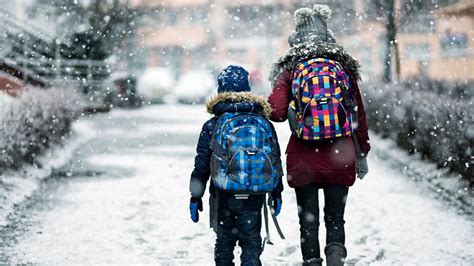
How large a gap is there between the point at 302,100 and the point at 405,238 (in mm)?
2709

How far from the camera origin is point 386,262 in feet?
18.3

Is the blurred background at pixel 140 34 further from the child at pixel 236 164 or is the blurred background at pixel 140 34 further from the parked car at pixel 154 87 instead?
the child at pixel 236 164

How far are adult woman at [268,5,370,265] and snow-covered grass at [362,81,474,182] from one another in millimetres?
3925

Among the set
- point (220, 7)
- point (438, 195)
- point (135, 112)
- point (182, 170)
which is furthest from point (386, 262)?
point (220, 7)

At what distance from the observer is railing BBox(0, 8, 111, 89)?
20.2m

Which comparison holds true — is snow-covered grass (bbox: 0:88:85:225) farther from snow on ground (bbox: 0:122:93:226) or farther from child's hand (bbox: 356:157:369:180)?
child's hand (bbox: 356:157:369:180)

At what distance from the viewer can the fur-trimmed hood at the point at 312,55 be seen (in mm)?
4328

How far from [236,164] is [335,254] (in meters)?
0.92

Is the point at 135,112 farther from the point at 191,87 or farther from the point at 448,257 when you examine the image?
the point at 448,257

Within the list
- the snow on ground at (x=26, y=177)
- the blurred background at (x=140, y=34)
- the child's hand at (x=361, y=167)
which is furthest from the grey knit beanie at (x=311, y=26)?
the blurred background at (x=140, y=34)

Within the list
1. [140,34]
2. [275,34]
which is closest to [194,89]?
[140,34]

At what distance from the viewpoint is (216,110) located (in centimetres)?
426

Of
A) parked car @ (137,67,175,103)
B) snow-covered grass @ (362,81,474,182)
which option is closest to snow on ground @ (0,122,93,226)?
snow-covered grass @ (362,81,474,182)

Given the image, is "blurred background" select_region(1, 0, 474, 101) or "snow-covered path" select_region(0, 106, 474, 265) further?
"blurred background" select_region(1, 0, 474, 101)
